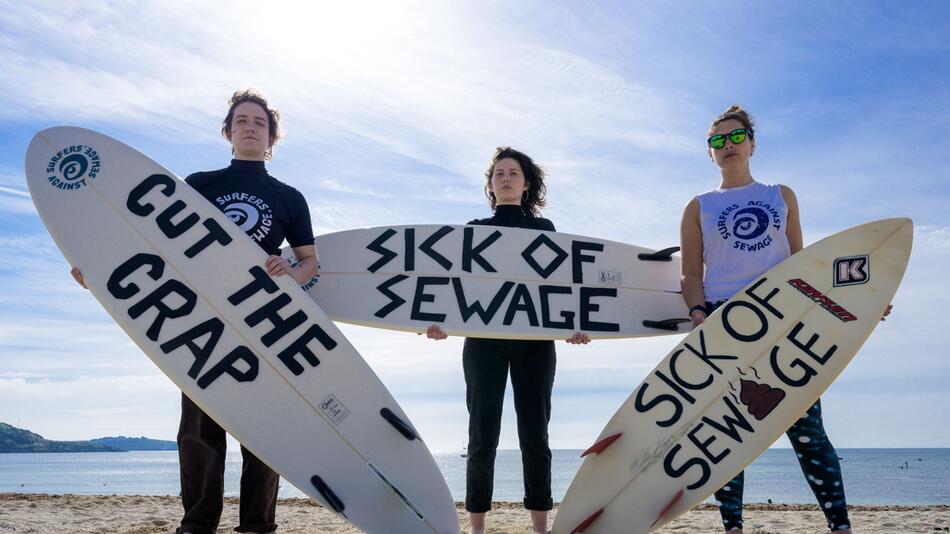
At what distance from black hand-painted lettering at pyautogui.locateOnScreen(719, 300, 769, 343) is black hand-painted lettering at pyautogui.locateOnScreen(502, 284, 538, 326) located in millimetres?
916

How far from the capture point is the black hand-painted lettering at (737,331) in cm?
304

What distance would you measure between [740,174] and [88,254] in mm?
2774

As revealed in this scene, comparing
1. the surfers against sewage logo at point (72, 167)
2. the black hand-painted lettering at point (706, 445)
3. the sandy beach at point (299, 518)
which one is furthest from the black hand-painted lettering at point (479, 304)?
the surfers against sewage logo at point (72, 167)

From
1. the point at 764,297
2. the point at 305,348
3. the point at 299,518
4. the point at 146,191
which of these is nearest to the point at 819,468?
the point at 764,297

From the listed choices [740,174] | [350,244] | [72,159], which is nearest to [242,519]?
[350,244]

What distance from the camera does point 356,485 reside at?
3.03 meters

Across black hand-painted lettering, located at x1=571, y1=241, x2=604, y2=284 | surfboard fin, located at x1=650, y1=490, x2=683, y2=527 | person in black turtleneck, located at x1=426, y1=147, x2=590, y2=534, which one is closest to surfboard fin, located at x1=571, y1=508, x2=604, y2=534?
person in black turtleneck, located at x1=426, y1=147, x2=590, y2=534

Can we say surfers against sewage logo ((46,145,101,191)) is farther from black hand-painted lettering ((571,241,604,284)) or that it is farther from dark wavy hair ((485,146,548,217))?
black hand-painted lettering ((571,241,604,284))

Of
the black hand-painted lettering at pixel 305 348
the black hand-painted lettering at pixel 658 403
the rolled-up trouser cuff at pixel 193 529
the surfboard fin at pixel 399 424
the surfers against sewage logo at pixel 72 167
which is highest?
the surfers against sewage logo at pixel 72 167

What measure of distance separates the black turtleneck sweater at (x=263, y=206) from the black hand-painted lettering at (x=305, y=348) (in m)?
0.40

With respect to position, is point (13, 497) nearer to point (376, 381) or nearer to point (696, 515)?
point (376, 381)

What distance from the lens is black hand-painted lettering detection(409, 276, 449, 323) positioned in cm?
365

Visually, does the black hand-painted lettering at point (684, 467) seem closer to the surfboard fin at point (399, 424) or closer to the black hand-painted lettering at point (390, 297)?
the surfboard fin at point (399, 424)

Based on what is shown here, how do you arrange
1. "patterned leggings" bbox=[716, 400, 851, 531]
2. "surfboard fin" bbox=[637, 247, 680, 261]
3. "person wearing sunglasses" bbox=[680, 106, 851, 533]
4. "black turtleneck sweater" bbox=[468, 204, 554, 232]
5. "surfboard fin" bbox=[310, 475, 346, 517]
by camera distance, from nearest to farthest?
Result: "patterned leggings" bbox=[716, 400, 851, 531] → "person wearing sunglasses" bbox=[680, 106, 851, 533] → "surfboard fin" bbox=[310, 475, 346, 517] → "black turtleneck sweater" bbox=[468, 204, 554, 232] → "surfboard fin" bbox=[637, 247, 680, 261]
